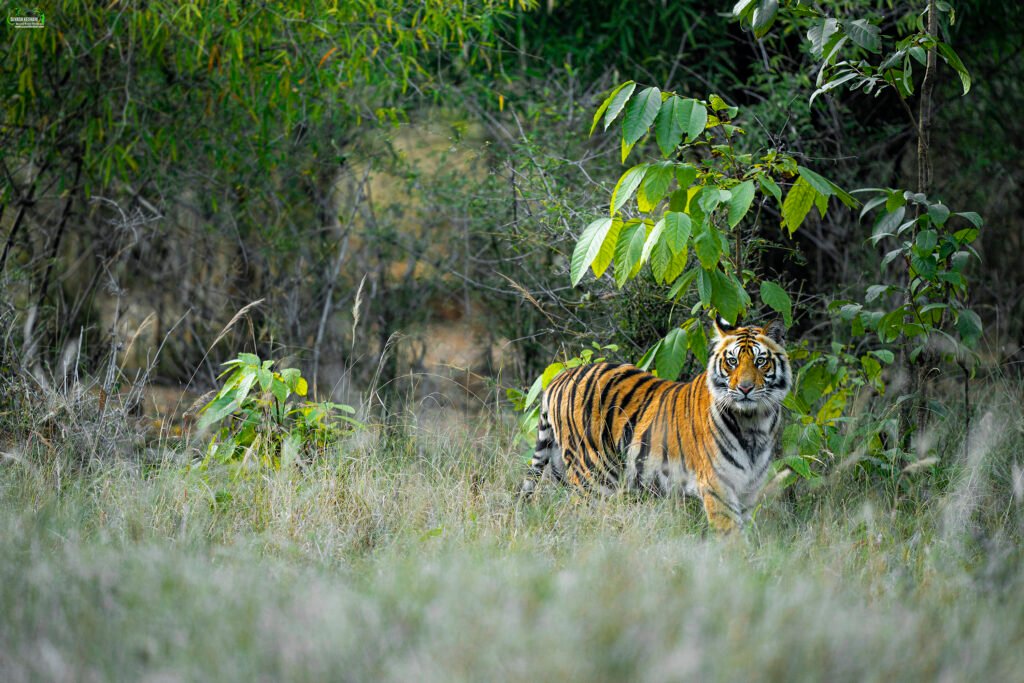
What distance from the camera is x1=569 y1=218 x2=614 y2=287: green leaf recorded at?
3.96 metres

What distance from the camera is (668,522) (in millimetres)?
4129

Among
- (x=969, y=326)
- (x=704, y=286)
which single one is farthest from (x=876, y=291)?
(x=704, y=286)

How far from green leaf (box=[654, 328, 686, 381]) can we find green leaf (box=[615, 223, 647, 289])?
0.62 m

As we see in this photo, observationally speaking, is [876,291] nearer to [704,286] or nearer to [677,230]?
[704,286]

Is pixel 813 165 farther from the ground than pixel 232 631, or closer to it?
farther from the ground

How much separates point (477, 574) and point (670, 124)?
6.21 feet

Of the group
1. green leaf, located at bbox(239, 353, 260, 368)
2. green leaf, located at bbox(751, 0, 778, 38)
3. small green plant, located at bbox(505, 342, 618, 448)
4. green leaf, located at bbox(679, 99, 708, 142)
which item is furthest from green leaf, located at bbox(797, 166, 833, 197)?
green leaf, located at bbox(239, 353, 260, 368)

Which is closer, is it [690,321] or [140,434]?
[690,321]

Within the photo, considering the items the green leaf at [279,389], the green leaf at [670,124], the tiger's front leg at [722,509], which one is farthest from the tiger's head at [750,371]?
the green leaf at [279,389]

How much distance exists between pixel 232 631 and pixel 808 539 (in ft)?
7.36

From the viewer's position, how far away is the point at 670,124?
12.8ft

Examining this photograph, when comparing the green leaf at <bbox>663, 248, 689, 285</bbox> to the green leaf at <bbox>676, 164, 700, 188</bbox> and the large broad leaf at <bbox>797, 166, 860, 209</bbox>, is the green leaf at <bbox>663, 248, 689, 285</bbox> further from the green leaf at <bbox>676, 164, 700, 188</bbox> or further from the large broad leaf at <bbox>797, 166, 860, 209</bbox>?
the large broad leaf at <bbox>797, 166, 860, 209</bbox>

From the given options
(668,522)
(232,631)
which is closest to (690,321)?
(668,522)

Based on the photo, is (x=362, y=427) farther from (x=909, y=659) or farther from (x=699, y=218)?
(x=909, y=659)
